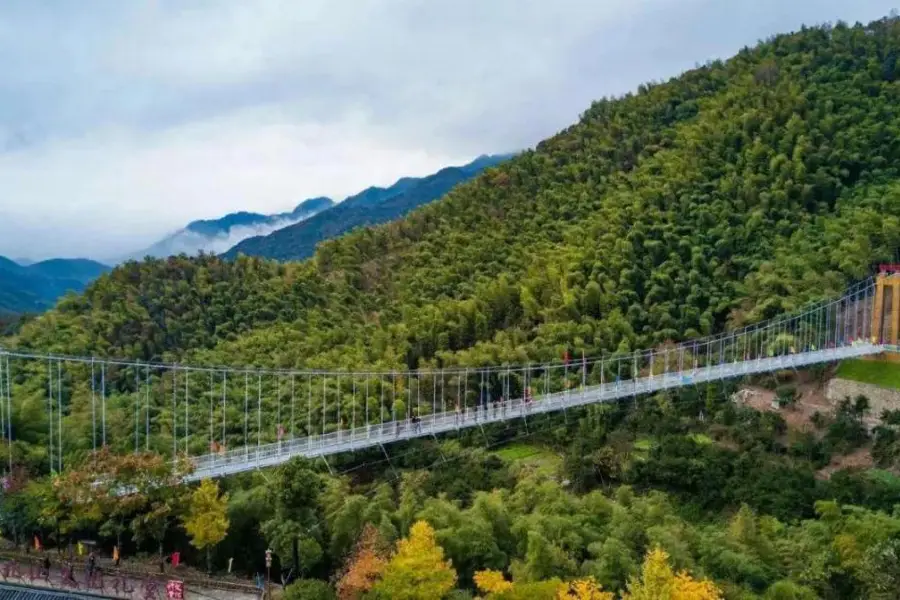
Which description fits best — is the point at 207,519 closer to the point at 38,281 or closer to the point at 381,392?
the point at 381,392

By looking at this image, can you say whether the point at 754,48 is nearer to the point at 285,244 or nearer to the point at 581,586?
the point at 581,586

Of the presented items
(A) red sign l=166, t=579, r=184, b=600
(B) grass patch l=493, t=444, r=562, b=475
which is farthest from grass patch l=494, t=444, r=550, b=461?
(A) red sign l=166, t=579, r=184, b=600

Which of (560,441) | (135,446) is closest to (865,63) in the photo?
(560,441)

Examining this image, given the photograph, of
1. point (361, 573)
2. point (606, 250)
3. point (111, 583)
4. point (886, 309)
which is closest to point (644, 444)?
point (886, 309)

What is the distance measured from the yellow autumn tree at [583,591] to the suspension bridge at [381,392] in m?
8.38

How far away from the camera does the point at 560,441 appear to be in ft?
80.9

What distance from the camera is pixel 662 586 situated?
13.3 meters

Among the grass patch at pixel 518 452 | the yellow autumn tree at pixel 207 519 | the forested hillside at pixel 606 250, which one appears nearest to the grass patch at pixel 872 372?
the forested hillside at pixel 606 250

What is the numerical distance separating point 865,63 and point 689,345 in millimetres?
23001

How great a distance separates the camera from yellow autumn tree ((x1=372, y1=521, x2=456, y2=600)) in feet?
47.3

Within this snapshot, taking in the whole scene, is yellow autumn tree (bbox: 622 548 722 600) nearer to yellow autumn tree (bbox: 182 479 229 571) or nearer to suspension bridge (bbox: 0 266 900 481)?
yellow autumn tree (bbox: 182 479 229 571)

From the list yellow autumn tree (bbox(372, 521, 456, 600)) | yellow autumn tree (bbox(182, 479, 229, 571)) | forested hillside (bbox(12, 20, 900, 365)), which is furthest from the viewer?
forested hillside (bbox(12, 20, 900, 365))

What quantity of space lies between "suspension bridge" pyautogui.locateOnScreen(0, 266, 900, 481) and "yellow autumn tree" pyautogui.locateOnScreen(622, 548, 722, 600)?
9396mm

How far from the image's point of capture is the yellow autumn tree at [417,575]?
14430mm
